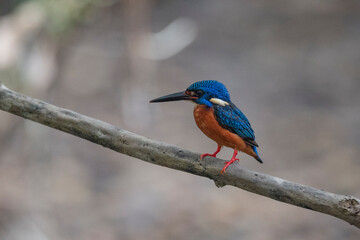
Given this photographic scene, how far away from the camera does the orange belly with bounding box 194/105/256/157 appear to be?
2.31 m

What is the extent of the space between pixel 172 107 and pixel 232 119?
8.45 meters

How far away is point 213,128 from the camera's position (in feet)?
7.66

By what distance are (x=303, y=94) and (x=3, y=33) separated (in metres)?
7.04

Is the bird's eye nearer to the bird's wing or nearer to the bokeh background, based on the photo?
the bird's wing

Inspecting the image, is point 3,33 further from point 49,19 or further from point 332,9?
point 332,9

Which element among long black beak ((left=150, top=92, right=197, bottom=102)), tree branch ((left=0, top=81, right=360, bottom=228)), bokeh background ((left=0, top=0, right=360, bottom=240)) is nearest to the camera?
long black beak ((left=150, top=92, right=197, bottom=102))

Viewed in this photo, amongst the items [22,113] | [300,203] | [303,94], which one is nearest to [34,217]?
[22,113]

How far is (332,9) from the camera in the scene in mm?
13352

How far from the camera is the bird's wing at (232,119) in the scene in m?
2.29

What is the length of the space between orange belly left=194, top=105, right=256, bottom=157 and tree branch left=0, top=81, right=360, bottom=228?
0.50ft

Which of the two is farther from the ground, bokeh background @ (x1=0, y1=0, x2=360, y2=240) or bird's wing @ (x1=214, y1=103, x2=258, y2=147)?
bird's wing @ (x1=214, y1=103, x2=258, y2=147)

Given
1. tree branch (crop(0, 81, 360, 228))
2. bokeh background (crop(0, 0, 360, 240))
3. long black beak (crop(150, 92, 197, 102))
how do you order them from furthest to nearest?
1. bokeh background (crop(0, 0, 360, 240))
2. tree branch (crop(0, 81, 360, 228))
3. long black beak (crop(150, 92, 197, 102))

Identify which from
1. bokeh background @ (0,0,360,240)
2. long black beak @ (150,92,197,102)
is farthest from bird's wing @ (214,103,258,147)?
bokeh background @ (0,0,360,240)

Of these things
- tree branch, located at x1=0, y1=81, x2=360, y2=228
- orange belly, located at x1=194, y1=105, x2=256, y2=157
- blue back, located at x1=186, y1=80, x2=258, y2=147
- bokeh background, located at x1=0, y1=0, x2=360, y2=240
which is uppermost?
blue back, located at x1=186, y1=80, x2=258, y2=147
